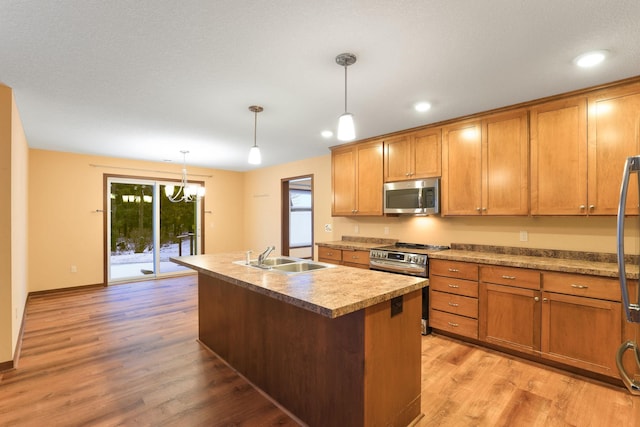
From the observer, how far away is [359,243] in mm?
4699

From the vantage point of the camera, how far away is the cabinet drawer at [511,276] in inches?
109

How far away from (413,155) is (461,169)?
24.9 inches

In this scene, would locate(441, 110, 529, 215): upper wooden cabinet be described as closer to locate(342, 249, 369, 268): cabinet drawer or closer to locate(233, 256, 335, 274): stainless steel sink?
locate(342, 249, 369, 268): cabinet drawer

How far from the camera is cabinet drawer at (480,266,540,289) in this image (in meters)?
2.76

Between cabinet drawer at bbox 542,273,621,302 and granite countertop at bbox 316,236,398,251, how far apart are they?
6.18 feet

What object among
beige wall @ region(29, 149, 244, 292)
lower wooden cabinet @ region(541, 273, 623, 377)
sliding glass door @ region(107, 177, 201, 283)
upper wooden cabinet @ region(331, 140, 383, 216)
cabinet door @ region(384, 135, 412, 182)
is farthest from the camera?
sliding glass door @ region(107, 177, 201, 283)

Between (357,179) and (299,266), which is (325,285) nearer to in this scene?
(299,266)

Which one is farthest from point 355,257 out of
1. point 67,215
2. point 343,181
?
point 67,215

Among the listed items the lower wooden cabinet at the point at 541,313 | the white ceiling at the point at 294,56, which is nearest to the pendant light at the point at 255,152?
the white ceiling at the point at 294,56

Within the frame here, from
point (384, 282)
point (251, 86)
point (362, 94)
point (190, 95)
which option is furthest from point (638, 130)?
point (190, 95)

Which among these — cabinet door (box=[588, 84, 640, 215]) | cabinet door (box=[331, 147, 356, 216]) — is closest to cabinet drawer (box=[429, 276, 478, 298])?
cabinet door (box=[588, 84, 640, 215])

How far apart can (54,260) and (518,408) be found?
6516 mm

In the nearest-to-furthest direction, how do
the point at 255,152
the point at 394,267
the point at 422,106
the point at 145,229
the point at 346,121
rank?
the point at 346,121 < the point at 255,152 < the point at 422,106 < the point at 394,267 < the point at 145,229

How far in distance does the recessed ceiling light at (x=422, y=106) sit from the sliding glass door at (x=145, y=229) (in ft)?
17.1
